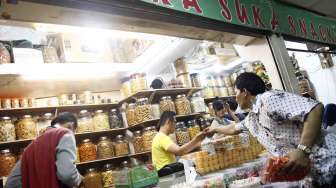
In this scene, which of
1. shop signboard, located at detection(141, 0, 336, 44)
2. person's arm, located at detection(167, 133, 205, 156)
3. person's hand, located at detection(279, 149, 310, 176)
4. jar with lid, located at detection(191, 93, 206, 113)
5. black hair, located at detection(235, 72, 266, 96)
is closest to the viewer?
person's hand, located at detection(279, 149, 310, 176)

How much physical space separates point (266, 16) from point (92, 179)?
2.98 m

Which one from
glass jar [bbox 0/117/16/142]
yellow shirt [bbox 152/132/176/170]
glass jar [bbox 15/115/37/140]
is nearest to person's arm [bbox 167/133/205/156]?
yellow shirt [bbox 152/132/176/170]

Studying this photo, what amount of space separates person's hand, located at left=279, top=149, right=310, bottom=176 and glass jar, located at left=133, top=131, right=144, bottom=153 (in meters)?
3.00

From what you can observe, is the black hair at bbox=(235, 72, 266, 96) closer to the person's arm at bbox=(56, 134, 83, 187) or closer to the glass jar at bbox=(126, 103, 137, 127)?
the person's arm at bbox=(56, 134, 83, 187)

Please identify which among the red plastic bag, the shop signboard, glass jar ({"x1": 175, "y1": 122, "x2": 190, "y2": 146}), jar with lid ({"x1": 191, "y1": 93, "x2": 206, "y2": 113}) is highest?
the shop signboard

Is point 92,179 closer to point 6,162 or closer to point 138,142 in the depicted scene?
point 138,142

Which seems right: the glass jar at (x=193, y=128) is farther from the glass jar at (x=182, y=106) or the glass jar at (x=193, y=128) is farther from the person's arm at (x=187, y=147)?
the person's arm at (x=187, y=147)

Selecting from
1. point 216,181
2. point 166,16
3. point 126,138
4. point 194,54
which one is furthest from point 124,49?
point 216,181

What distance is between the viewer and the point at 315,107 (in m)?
1.78

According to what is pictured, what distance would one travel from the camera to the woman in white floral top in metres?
1.74

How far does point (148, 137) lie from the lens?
14.7 ft

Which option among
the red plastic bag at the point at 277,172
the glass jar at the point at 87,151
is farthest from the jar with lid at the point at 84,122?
the red plastic bag at the point at 277,172

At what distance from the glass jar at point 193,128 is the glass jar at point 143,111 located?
608 millimetres

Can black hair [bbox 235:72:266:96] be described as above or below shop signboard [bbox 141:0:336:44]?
below
